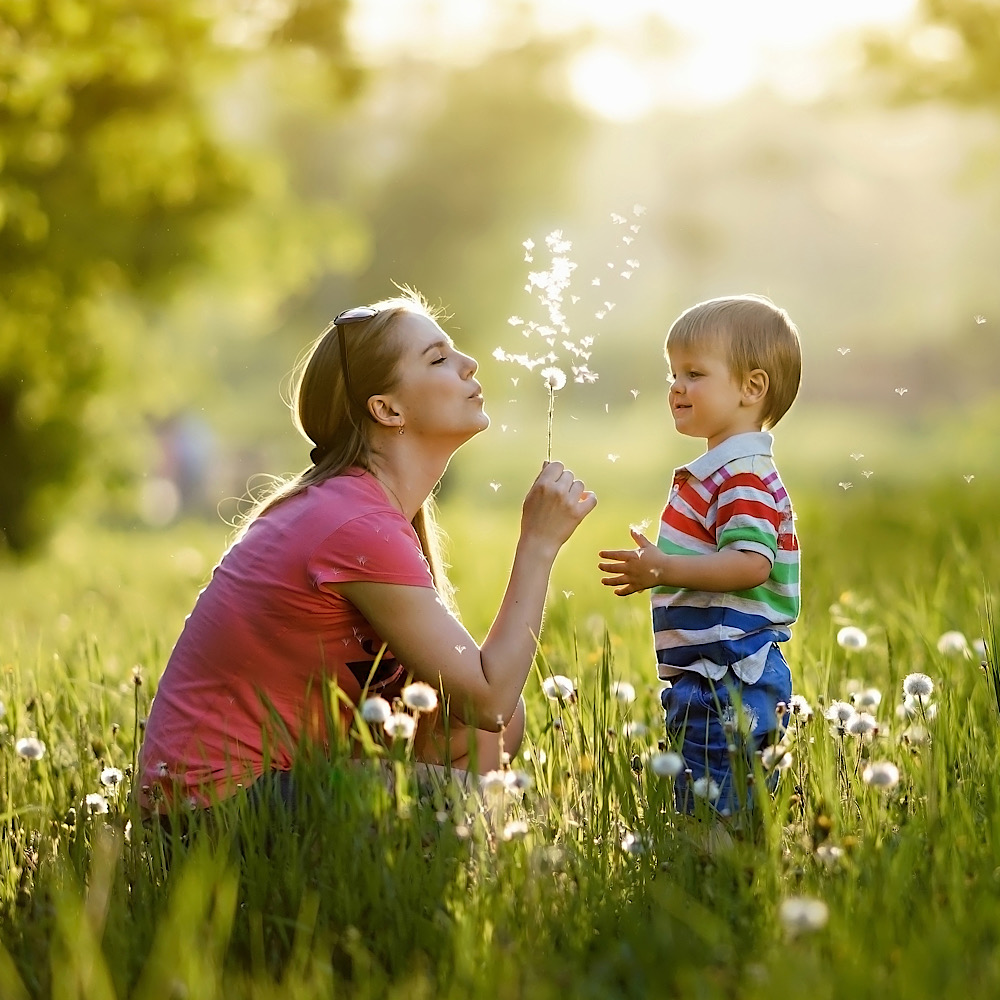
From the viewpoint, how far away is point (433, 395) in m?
3.24

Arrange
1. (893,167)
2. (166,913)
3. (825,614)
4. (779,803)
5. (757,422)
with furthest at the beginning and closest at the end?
(893,167)
(825,614)
(757,422)
(779,803)
(166,913)

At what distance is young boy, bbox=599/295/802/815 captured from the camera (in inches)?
117

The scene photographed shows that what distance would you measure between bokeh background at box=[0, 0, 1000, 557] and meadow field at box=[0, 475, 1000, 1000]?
31.3 inches

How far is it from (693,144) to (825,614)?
161 ft

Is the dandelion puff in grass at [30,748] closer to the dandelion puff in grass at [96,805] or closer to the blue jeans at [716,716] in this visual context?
the dandelion puff in grass at [96,805]

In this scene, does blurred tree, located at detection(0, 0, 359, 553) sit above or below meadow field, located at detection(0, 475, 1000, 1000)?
above

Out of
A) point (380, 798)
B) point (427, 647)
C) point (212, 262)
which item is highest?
point (212, 262)

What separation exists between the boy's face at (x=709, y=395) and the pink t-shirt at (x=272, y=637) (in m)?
0.69

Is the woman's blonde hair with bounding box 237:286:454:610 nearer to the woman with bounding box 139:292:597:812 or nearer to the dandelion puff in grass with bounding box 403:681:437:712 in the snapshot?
the woman with bounding box 139:292:597:812

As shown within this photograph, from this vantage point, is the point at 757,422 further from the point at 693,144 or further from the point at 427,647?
the point at 693,144

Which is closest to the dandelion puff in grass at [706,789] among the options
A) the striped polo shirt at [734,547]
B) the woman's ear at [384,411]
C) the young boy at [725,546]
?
the young boy at [725,546]

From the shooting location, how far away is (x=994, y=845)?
2.37 m

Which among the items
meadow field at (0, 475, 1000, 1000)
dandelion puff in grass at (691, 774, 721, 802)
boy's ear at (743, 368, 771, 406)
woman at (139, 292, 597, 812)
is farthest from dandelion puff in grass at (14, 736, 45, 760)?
boy's ear at (743, 368, 771, 406)

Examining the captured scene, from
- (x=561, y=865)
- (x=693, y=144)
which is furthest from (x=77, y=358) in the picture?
(x=693, y=144)
